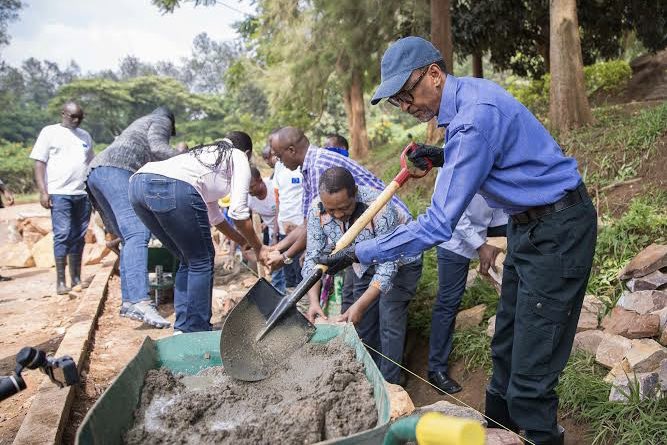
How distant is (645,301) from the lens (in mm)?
3898

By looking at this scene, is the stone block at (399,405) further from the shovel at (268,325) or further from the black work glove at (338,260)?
the black work glove at (338,260)

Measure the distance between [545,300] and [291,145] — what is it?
7.84 ft

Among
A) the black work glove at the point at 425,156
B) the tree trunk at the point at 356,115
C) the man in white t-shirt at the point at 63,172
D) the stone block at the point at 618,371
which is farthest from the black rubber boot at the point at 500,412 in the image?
the tree trunk at the point at 356,115

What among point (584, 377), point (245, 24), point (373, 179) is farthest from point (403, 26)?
point (584, 377)

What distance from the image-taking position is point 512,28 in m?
11.5

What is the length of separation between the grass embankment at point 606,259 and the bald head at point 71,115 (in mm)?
4026

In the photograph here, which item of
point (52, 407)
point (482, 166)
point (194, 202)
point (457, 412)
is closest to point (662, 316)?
point (457, 412)

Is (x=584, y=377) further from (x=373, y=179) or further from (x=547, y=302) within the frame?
(x=373, y=179)

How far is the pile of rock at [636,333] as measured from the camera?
313cm

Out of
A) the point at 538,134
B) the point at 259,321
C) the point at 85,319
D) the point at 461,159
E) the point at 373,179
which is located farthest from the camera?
the point at 85,319

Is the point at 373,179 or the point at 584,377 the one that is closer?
the point at 584,377

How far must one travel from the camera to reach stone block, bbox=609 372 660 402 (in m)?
3.05

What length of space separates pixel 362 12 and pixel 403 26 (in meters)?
0.90

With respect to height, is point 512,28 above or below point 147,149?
above
